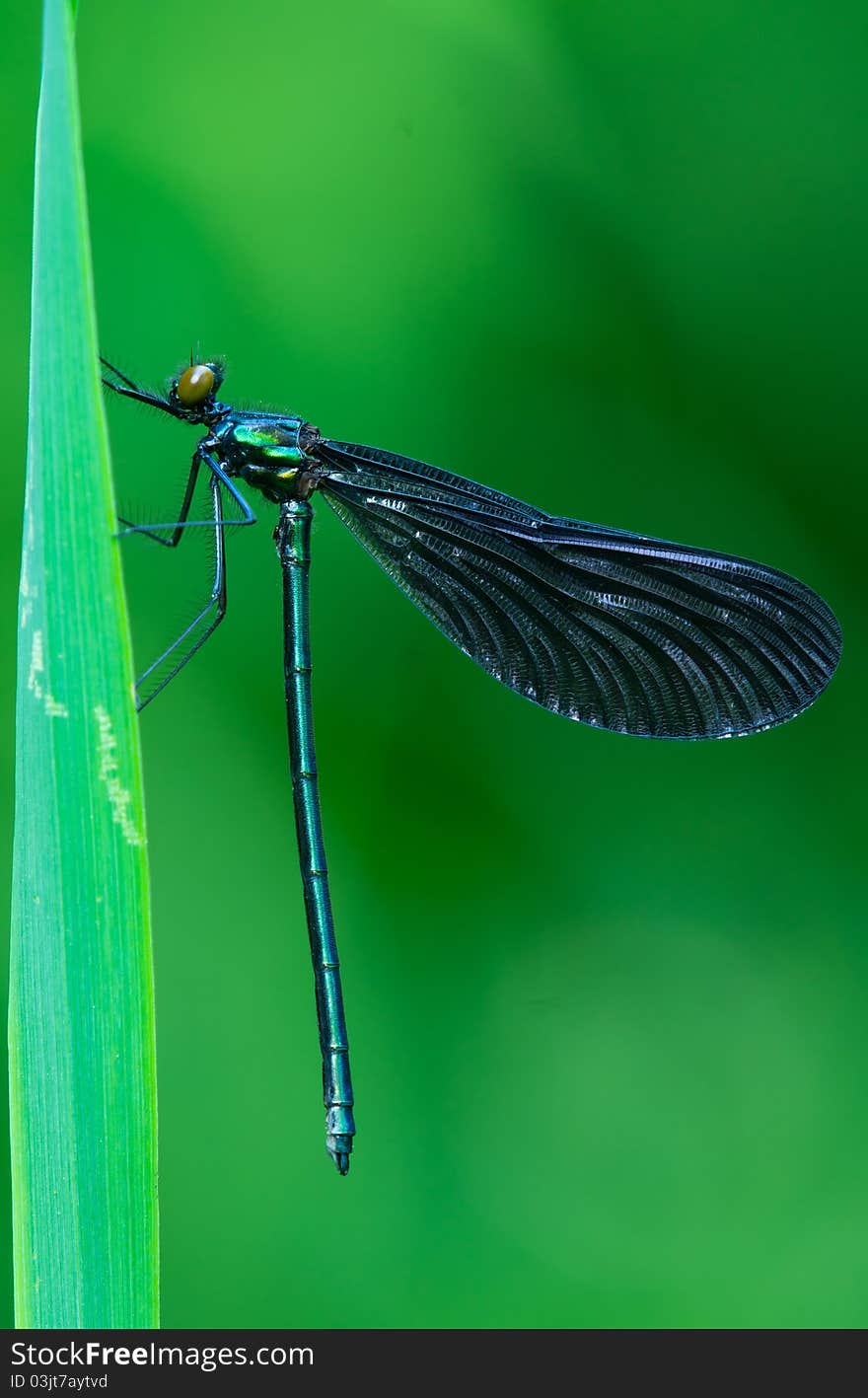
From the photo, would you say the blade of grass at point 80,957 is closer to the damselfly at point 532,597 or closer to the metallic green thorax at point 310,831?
the metallic green thorax at point 310,831

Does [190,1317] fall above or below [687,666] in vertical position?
below

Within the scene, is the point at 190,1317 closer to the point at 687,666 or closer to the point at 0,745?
the point at 0,745

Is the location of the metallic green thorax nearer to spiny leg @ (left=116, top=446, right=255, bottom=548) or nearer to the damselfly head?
spiny leg @ (left=116, top=446, right=255, bottom=548)

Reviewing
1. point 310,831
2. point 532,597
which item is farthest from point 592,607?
point 310,831

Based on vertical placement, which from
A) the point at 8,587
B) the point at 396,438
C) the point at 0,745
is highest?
the point at 396,438

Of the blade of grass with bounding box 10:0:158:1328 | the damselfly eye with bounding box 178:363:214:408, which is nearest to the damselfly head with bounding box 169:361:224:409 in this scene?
the damselfly eye with bounding box 178:363:214:408
